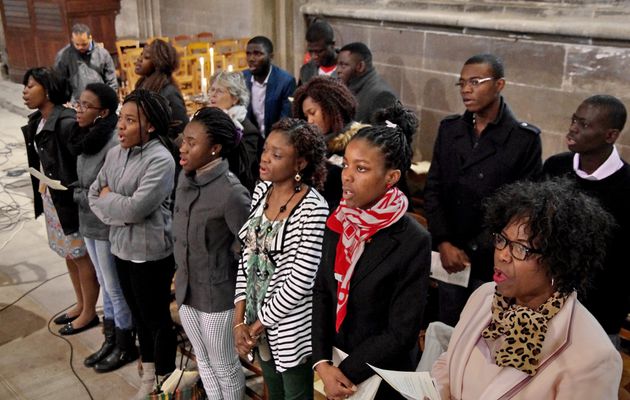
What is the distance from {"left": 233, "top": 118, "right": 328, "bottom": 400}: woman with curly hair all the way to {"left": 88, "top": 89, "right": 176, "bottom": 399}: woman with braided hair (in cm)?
68

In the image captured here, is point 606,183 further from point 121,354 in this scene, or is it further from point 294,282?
point 121,354

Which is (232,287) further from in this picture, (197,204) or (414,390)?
(414,390)

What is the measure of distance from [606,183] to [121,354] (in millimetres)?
2781

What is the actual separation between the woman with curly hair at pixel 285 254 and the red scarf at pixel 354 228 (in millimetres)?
210

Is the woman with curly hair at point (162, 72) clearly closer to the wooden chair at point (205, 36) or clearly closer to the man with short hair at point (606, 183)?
the man with short hair at point (606, 183)

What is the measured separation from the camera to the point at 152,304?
2.96 meters

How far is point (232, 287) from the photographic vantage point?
266 centimetres

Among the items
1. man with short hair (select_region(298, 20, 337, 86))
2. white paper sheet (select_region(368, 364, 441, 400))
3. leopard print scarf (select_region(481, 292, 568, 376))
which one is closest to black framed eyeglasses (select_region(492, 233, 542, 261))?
leopard print scarf (select_region(481, 292, 568, 376))

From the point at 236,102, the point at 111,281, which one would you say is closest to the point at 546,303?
the point at 111,281

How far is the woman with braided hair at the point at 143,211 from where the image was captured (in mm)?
2844

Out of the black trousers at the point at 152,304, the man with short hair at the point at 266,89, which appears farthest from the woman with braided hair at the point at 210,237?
the man with short hair at the point at 266,89

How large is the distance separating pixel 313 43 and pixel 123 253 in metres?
2.73

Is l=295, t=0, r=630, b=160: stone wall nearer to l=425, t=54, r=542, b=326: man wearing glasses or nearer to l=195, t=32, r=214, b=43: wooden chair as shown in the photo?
l=425, t=54, r=542, b=326: man wearing glasses

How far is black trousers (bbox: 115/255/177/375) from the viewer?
9.62 ft
